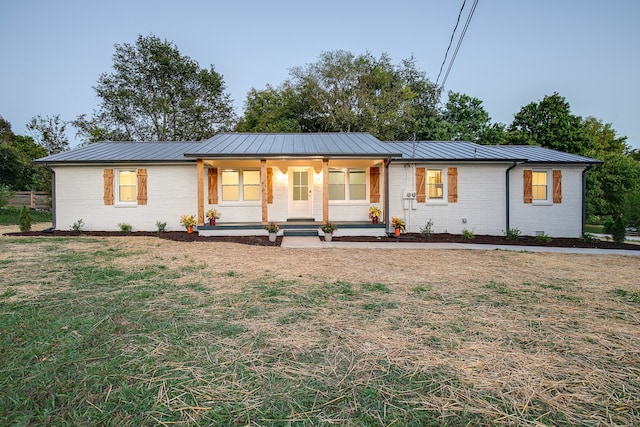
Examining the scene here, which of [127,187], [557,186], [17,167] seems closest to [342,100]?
[557,186]

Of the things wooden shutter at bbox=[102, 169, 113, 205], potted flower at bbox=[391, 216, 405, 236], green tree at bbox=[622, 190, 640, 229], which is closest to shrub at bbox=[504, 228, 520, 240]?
potted flower at bbox=[391, 216, 405, 236]

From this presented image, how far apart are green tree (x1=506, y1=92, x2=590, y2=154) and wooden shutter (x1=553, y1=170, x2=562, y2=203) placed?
10057 millimetres

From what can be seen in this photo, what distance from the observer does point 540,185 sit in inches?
486

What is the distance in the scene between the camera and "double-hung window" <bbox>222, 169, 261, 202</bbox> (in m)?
12.5

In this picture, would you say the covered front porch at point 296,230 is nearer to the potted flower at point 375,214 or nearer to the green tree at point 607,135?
the potted flower at point 375,214

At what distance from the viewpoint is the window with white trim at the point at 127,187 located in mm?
12125

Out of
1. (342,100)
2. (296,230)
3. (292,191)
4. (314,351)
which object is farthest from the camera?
(342,100)

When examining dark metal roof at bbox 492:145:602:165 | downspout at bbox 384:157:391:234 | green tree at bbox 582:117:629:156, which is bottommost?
downspout at bbox 384:157:391:234

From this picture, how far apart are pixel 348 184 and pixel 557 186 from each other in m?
8.48

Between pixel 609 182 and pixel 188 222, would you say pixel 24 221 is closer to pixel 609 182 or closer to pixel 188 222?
pixel 188 222

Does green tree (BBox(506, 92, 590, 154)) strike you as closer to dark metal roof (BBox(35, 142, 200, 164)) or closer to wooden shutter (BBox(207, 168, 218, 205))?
wooden shutter (BBox(207, 168, 218, 205))

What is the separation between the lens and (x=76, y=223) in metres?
11.8

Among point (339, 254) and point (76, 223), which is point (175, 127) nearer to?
point (76, 223)

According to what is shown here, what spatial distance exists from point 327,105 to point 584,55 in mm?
16523
